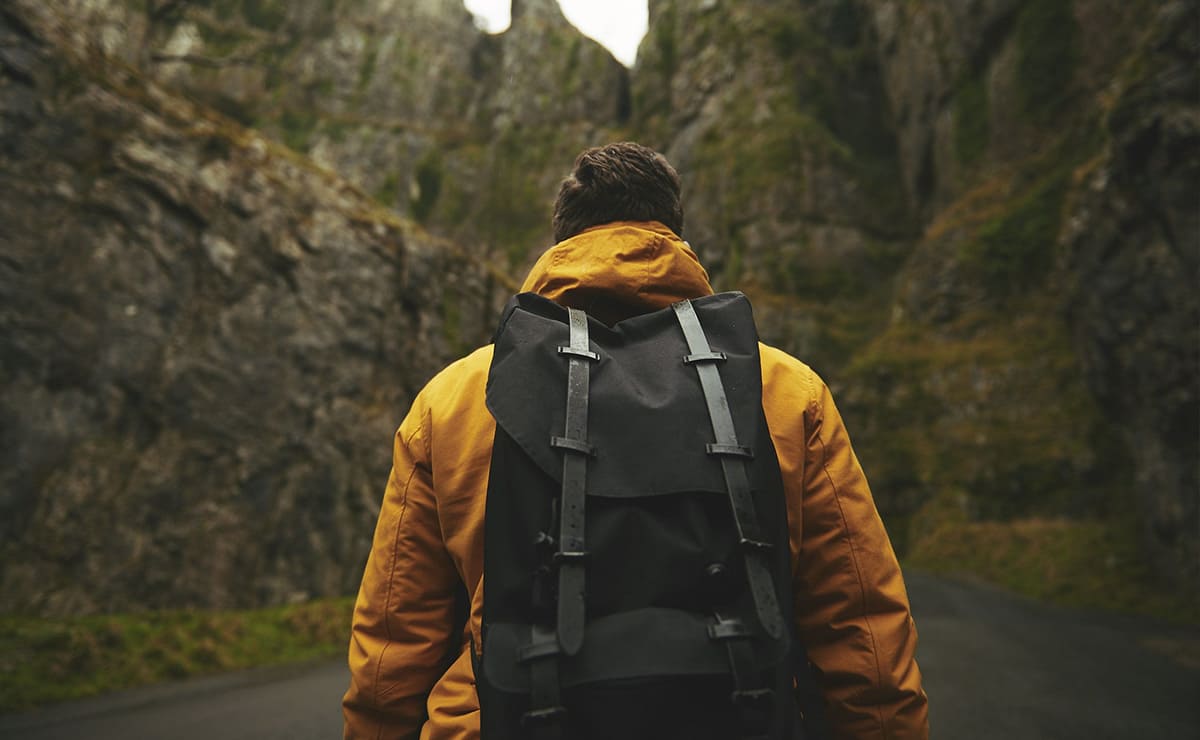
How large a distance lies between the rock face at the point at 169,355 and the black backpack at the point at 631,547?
10.6 meters

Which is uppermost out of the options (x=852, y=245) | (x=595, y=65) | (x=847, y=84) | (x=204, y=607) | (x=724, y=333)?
(x=595, y=65)

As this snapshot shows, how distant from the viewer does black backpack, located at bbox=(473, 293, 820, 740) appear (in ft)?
4.32

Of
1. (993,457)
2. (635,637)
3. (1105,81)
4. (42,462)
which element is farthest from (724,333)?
(1105,81)

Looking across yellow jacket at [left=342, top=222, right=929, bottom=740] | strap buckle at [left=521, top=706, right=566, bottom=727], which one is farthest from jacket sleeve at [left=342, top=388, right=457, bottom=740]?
strap buckle at [left=521, top=706, right=566, bottom=727]

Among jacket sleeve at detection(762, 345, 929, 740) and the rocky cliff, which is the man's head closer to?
jacket sleeve at detection(762, 345, 929, 740)

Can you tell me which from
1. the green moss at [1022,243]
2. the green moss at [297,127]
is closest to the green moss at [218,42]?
the green moss at [297,127]

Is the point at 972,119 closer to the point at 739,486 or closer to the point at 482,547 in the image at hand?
the point at 739,486

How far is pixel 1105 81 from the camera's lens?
22.7 m

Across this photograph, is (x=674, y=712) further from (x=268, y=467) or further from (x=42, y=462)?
(x=268, y=467)

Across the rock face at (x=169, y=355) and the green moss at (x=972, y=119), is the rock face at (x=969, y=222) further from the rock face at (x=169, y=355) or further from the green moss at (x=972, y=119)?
the rock face at (x=169, y=355)

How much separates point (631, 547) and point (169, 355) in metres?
12.2

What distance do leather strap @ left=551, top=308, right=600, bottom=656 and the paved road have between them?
5602mm

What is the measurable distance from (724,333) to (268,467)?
→ 39.6ft

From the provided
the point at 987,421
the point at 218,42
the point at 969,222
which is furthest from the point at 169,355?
the point at 218,42
